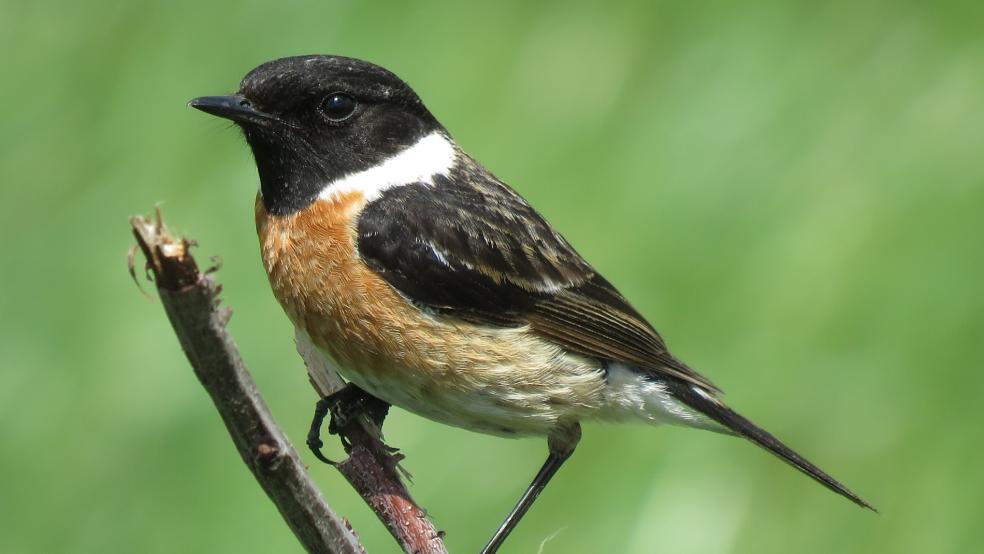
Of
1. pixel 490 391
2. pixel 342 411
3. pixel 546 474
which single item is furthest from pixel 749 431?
pixel 342 411

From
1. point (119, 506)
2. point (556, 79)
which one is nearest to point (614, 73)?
point (556, 79)

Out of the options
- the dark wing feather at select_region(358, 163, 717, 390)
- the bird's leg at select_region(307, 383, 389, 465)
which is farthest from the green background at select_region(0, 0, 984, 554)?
the bird's leg at select_region(307, 383, 389, 465)

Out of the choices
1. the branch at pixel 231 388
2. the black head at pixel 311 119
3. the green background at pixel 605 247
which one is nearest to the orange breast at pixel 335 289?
the black head at pixel 311 119

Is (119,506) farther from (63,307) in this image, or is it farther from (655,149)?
(655,149)

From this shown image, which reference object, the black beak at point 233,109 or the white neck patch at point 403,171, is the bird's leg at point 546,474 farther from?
the black beak at point 233,109

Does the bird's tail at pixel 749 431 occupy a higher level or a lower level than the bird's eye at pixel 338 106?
lower

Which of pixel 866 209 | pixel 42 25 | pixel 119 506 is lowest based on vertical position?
pixel 119 506
